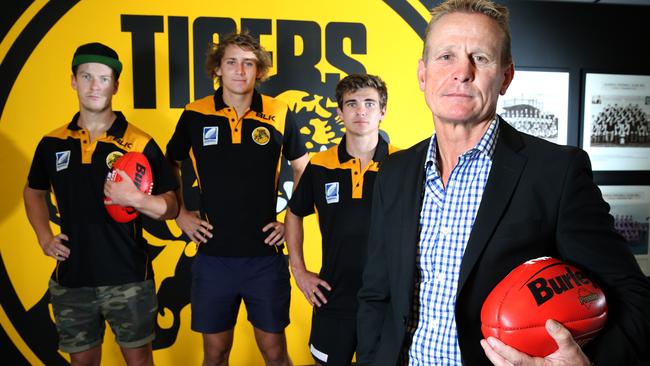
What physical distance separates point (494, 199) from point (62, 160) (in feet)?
6.25

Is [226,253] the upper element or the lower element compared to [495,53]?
lower

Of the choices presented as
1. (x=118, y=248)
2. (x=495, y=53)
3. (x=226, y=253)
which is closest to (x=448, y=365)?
(x=495, y=53)

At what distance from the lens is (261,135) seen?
2375 mm

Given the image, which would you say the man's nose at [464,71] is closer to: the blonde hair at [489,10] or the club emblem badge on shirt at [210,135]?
the blonde hair at [489,10]

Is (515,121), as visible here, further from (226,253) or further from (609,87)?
(226,253)

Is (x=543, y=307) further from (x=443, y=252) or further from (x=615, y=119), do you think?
(x=615, y=119)

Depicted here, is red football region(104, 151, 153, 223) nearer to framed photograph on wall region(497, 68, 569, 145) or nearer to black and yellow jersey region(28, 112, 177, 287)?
black and yellow jersey region(28, 112, 177, 287)

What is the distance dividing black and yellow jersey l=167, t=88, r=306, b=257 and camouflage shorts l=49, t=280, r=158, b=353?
14.2 inches

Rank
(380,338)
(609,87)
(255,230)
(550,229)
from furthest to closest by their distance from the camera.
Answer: (609,87), (255,230), (380,338), (550,229)

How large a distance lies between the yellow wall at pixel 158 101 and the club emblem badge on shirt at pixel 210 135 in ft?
1.52

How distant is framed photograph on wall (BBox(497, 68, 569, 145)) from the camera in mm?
2992

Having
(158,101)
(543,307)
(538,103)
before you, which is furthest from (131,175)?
(538,103)

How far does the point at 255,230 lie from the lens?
7.63 ft

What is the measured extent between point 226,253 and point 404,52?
154cm
